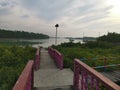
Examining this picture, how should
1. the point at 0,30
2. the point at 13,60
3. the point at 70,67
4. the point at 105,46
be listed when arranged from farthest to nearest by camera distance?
the point at 0,30
the point at 105,46
the point at 13,60
the point at 70,67

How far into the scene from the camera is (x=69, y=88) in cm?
544

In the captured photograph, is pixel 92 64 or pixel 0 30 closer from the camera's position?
pixel 92 64

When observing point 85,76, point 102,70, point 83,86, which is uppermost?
point 85,76

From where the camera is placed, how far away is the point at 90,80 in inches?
154

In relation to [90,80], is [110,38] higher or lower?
higher

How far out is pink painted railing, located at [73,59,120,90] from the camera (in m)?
2.85

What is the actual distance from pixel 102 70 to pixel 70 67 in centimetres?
225

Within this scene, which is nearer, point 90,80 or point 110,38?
point 90,80

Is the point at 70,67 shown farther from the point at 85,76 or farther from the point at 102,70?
the point at 85,76

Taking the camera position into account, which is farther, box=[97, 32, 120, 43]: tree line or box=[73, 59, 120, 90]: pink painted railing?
box=[97, 32, 120, 43]: tree line

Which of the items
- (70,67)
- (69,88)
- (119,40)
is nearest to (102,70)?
(70,67)

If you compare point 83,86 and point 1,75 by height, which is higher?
point 83,86

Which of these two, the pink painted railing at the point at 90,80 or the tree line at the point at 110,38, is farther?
the tree line at the point at 110,38

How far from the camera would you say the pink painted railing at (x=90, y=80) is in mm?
2851
